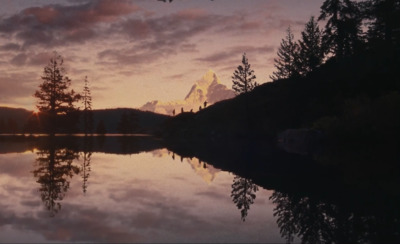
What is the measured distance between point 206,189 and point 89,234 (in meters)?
5.31

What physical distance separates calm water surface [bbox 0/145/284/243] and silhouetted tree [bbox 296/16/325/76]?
4918cm

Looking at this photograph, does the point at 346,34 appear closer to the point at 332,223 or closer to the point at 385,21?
the point at 385,21

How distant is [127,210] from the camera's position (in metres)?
7.73

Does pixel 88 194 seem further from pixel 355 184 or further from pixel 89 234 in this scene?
pixel 355 184

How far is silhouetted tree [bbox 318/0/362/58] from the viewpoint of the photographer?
5584 cm

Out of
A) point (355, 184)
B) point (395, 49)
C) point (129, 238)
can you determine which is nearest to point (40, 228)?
point (129, 238)

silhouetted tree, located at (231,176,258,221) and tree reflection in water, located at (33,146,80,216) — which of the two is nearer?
silhouetted tree, located at (231,176,258,221)

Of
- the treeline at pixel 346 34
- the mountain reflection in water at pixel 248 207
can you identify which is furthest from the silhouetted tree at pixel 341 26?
the mountain reflection in water at pixel 248 207

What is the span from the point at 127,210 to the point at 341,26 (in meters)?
55.2

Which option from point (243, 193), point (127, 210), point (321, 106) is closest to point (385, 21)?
point (321, 106)

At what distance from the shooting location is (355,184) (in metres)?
11.0

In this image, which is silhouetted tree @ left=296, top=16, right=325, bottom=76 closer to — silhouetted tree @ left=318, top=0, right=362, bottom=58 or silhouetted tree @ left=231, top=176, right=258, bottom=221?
silhouetted tree @ left=318, top=0, right=362, bottom=58

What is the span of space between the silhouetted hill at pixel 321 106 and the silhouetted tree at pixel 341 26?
255cm

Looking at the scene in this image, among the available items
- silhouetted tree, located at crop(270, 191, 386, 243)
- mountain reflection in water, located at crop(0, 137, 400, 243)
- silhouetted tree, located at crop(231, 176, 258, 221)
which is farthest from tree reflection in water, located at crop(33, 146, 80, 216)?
silhouetted tree, located at crop(270, 191, 386, 243)
